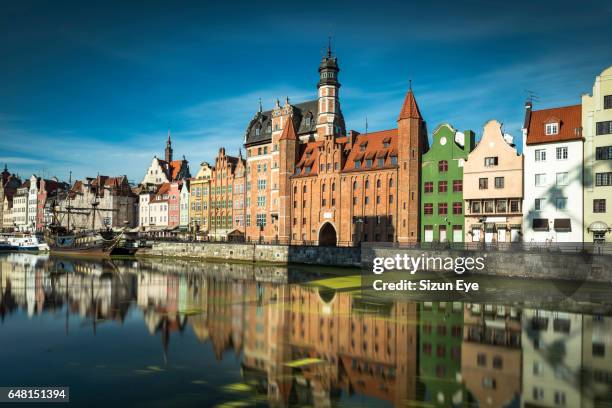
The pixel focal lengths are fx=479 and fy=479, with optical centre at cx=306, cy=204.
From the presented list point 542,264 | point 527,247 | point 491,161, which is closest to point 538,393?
point 542,264

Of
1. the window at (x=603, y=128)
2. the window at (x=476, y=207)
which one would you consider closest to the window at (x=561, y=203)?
the window at (x=603, y=128)

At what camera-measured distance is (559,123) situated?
5031 centimetres

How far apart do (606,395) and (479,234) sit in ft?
130

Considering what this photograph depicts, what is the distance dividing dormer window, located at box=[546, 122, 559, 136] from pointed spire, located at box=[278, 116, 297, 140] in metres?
37.2

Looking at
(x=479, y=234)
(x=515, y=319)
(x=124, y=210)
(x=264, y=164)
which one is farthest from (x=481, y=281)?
(x=124, y=210)

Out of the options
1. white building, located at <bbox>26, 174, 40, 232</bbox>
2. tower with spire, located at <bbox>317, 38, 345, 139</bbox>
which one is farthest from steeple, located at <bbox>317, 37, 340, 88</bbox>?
white building, located at <bbox>26, 174, 40, 232</bbox>

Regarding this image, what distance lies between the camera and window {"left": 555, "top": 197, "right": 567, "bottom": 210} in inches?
1924

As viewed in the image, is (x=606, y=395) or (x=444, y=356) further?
(x=444, y=356)

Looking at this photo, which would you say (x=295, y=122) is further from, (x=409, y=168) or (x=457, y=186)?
(x=457, y=186)

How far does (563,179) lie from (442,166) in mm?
13652

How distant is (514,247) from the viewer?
45188mm

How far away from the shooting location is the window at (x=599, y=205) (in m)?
46.6

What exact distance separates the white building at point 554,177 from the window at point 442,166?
9.22m

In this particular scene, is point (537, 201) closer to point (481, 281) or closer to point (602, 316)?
point (481, 281)
